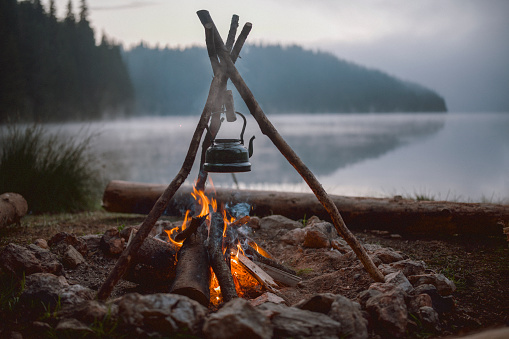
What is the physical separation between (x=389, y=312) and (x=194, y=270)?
143cm

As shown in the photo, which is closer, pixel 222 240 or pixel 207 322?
pixel 207 322

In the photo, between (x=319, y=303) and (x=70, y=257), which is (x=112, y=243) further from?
(x=319, y=303)

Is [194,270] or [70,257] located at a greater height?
[194,270]

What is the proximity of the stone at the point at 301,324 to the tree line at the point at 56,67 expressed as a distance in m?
15.4

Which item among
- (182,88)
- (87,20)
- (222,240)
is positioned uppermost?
(87,20)

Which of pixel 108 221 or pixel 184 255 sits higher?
pixel 184 255

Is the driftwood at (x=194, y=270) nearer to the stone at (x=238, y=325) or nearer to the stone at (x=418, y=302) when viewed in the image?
the stone at (x=238, y=325)

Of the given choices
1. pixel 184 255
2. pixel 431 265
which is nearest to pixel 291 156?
pixel 184 255

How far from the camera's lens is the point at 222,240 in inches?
132

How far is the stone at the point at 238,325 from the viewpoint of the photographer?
2051mm

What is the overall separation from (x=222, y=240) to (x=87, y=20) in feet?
87.5

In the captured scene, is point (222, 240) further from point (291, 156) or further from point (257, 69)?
→ point (257, 69)

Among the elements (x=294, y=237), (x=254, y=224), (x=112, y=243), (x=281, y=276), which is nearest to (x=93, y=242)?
(x=112, y=243)

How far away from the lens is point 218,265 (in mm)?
3076
